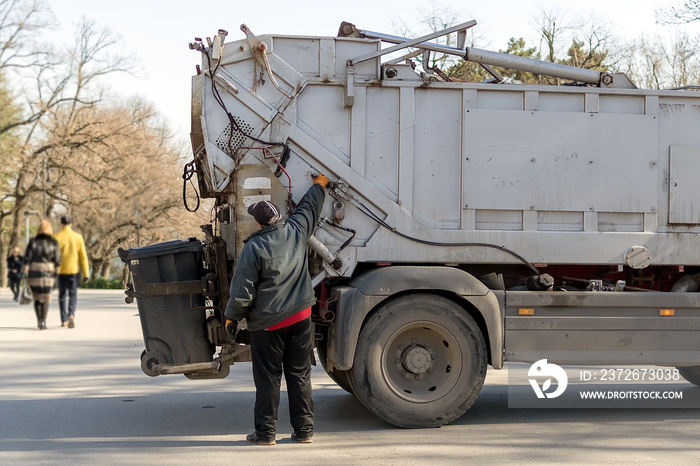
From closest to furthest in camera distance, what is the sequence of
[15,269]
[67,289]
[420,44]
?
[420,44] → [67,289] → [15,269]

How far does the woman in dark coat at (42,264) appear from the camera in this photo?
44.9 feet

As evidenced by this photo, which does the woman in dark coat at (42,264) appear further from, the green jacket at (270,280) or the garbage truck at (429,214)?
the green jacket at (270,280)

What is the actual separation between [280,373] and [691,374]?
4611 mm

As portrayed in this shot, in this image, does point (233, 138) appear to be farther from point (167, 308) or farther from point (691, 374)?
point (691, 374)

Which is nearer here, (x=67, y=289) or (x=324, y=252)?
(x=324, y=252)

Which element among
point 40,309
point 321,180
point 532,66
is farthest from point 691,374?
point 40,309

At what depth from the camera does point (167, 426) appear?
22.3 feet

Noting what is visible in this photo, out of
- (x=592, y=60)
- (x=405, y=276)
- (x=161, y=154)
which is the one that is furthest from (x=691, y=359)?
(x=161, y=154)

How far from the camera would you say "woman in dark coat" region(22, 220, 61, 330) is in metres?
13.7

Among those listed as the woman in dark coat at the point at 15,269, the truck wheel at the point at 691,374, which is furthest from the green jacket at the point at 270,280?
the woman in dark coat at the point at 15,269

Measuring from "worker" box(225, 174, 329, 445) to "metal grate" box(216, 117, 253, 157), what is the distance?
653 mm

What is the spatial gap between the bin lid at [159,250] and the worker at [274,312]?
858 mm

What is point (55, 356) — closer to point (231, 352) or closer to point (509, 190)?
point (231, 352)

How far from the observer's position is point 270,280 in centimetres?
602
